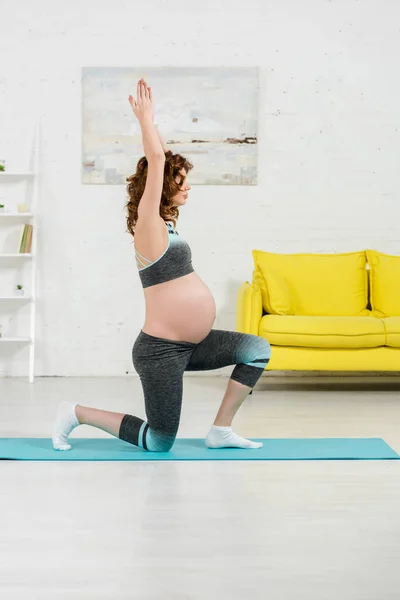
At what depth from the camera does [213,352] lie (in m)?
3.27

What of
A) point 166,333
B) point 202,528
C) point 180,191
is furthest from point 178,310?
point 202,528

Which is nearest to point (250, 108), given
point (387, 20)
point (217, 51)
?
point (217, 51)

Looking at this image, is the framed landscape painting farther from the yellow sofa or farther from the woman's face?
the woman's face

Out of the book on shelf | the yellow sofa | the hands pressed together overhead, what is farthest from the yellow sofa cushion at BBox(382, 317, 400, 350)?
the hands pressed together overhead

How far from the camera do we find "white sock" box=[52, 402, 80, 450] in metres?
3.33

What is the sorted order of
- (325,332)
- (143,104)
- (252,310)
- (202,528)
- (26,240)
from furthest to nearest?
(26,240)
(252,310)
(325,332)
(143,104)
(202,528)

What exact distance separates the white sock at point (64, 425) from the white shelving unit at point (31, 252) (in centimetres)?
228

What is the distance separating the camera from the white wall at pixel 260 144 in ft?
19.1

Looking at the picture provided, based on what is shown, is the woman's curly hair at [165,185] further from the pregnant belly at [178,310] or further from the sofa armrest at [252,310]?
the sofa armrest at [252,310]

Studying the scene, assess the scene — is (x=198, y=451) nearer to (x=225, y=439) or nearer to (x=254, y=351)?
(x=225, y=439)

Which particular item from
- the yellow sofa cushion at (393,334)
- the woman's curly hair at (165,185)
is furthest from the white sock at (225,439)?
the yellow sofa cushion at (393,334)

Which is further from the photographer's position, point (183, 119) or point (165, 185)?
point (183, 119)

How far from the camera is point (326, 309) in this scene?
541 cm

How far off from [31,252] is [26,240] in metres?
0.10
